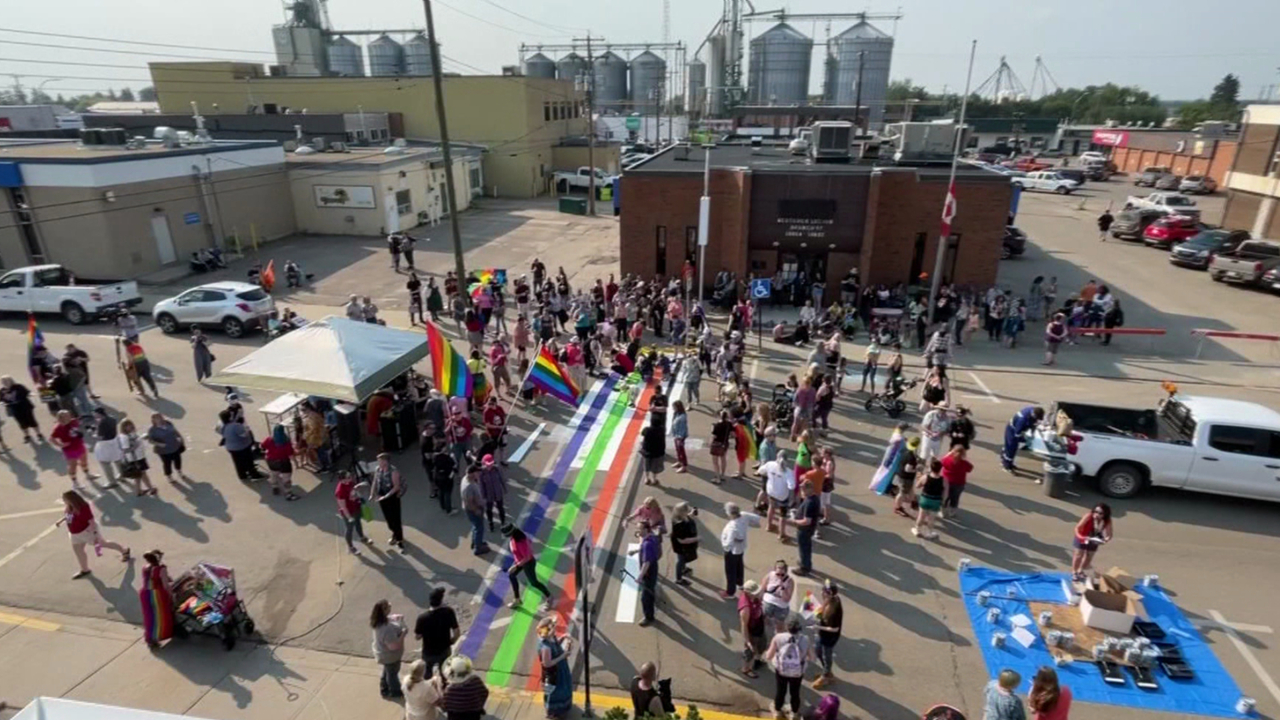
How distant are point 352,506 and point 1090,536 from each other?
10999 millimetres

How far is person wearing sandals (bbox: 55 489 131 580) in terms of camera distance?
387 inches

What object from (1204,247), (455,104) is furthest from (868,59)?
(1204,247)

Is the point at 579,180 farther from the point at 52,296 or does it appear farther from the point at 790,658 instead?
the point at 790,658

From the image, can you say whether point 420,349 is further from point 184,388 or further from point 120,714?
point 120,714

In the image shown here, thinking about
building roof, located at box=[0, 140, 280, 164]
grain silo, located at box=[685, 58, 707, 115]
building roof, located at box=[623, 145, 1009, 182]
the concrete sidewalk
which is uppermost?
grain silo, located at box=[685, 58, 707, 115]

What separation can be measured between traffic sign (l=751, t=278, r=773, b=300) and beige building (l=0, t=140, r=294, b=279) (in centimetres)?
2358

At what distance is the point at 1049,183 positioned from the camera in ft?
178

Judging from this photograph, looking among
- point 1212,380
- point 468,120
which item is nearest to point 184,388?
point 1212,380

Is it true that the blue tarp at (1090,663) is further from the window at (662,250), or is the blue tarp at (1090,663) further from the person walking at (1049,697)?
the window at (662,250)

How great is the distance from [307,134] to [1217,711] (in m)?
50.1

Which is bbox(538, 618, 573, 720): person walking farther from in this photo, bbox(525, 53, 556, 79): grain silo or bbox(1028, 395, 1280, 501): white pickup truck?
bbox(525, 53, 556, 79): grain silo

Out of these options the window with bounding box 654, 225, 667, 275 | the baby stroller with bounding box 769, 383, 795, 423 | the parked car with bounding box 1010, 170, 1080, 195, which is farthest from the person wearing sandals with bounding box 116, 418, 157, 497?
the parked car with bounding box 1010, 170, 1080, 195

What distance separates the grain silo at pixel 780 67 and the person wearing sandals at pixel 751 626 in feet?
297

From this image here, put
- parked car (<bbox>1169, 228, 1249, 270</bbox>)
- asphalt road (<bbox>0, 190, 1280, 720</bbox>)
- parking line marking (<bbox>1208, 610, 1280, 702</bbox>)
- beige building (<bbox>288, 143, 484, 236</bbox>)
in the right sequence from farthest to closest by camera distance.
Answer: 1. beige building (<bbox>288, 143, 484, 236</bbox>)
2. parked car (<bbox>1169, 228, 1249, 270</bbox>)
3. asphalt road (<bbox>0, 190, 1280, 720</bbox>)
4. parking line marking (<bbox>1208, 610, 1280, 702</bbox>)
